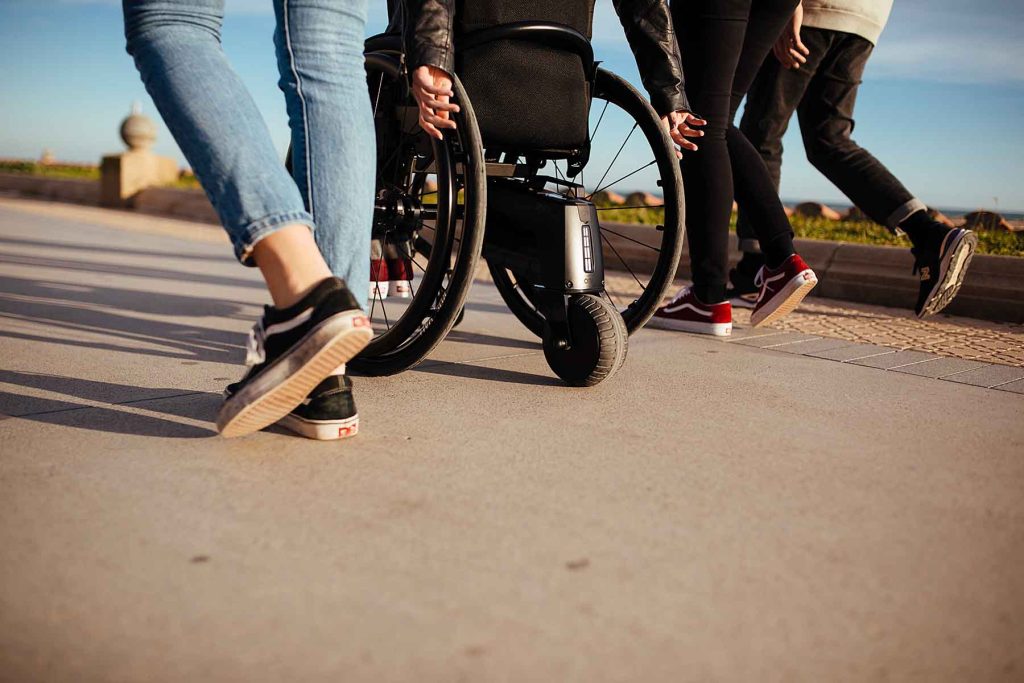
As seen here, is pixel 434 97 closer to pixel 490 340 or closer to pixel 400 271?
pixel 400 271

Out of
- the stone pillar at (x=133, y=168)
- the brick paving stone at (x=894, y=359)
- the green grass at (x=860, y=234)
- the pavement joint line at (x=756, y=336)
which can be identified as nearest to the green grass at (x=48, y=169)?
the stone pillar at (x=133, y=168)

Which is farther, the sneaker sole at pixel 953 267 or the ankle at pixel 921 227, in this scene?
the ankle at pixel 921 227

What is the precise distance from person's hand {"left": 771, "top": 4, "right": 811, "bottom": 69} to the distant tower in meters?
11.6

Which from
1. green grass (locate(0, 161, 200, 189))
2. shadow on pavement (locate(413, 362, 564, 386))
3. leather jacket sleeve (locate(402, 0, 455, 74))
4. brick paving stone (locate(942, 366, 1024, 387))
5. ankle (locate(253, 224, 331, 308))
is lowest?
shadow on pavement (locate(413, 362, 564, 386))

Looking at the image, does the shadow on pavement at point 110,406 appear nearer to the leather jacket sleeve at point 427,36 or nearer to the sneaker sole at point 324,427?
the sneaker sole at point 324,427

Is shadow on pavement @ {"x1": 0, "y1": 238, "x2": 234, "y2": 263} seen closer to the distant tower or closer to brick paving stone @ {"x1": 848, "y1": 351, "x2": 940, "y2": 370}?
brick paving stone @ {"x1": 848, "y1": 351, "x2": 940, "y2": 370}

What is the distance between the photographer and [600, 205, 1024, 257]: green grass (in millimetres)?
4984

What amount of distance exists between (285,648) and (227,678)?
0.26 ft

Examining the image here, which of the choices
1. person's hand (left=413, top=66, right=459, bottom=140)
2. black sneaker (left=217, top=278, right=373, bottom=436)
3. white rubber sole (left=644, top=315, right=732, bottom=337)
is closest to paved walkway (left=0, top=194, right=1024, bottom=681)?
black sneaker (left=217, top=278, right=373, bottom=436)

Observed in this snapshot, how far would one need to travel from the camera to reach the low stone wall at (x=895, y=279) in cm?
419

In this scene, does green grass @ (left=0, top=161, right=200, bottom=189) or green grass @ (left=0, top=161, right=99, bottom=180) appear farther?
green grass @ (left=0, top=161, right=99, bottom=180)

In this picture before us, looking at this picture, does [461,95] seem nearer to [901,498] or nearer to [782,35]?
[901,498]

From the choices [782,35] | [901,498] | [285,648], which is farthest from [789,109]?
[285,648]

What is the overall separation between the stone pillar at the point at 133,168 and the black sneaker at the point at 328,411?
11.8 m
